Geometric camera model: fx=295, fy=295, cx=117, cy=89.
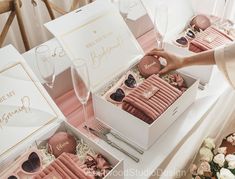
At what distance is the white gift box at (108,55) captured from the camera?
0.93 metres

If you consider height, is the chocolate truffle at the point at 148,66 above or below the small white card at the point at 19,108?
below

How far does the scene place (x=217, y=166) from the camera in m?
1.06

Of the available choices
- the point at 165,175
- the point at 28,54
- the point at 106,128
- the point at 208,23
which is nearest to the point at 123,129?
the point at 106,128

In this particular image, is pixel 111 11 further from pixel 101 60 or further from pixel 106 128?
pixel 106 128

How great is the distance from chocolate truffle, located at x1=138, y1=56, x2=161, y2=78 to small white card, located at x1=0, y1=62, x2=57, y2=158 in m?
0.38

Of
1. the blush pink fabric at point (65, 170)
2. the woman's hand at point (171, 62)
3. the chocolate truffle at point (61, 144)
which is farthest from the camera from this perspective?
the woman's hand at point (171, 62)

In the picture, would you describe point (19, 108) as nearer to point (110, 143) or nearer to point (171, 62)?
point (110, 143)

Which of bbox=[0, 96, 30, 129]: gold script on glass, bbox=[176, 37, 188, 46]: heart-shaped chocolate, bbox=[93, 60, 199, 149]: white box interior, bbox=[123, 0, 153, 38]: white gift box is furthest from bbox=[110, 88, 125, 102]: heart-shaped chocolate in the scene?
bbox=[123, 0, 153, 38]: white gift box

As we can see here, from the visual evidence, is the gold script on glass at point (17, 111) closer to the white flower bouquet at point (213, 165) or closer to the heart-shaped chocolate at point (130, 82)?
the heart-shaped chocolate at point (130, 82)

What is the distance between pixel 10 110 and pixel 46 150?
17cm

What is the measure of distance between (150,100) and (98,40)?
1.11 ft

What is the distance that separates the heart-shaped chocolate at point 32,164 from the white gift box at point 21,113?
0.18 feet

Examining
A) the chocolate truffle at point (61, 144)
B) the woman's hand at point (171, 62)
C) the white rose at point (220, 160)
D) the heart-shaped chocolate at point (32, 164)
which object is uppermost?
the heart-shaped chocolate at point (32, 164)

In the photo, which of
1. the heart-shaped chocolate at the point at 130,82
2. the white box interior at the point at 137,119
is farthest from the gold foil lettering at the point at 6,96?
the heart-shaped chocolate at the point at 130,82
